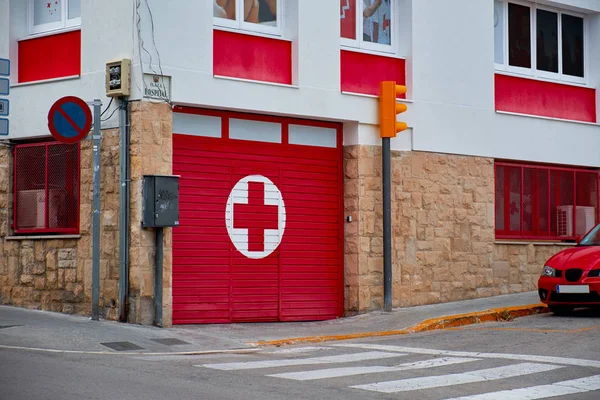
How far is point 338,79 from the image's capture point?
16.9 meters

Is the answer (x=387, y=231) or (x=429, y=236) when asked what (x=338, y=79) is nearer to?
(x=387, y=231)

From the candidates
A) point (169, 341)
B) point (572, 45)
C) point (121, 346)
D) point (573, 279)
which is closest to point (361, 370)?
point (121, 346)

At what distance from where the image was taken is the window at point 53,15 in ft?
51.3

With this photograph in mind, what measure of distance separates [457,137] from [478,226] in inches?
67.2

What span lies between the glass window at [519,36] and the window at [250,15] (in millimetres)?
5730

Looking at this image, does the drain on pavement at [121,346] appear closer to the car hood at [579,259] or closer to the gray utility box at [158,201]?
the gray utility box at [158,201]

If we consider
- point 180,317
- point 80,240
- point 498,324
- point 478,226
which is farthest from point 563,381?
point 478,226

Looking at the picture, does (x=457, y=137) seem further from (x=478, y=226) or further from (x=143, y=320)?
(x=143, y=320)

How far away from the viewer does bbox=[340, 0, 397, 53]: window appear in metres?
17.6

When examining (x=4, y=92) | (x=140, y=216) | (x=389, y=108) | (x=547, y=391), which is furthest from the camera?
(x=389, y=108)

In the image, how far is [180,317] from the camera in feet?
50.0

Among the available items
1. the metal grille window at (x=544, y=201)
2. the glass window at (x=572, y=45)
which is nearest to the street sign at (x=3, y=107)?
the metal grille window at (x=544, y=201)

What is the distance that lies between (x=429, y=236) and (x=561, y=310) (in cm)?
270

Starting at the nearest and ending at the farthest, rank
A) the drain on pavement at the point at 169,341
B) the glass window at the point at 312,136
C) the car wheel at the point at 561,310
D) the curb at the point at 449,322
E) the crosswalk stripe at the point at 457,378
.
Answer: the crosswalk stripe at the point at 457,378, the drain on pavement at the point at 169,341, the curb at the point at 449,322, the car wheel at the point at 561,310, the glass window at the point at 312,136
